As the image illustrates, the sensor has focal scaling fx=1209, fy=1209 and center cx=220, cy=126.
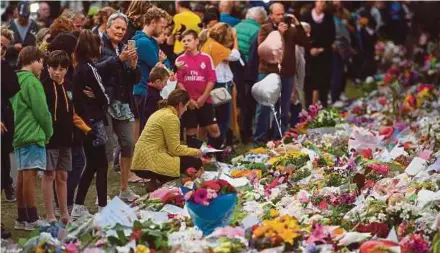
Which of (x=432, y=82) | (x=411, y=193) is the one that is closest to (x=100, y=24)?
(x=411, y=193)

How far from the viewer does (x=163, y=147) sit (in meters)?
10.0

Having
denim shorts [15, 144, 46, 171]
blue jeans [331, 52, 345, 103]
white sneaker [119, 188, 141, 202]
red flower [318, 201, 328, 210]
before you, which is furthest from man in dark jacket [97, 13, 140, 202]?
blue jeans [331, 52, 345, 103]

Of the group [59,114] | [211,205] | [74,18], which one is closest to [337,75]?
[74,18]

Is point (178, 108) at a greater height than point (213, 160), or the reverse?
point (178, 108)

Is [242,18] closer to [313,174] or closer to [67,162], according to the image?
[313,174]

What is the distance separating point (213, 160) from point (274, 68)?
169 centimetres

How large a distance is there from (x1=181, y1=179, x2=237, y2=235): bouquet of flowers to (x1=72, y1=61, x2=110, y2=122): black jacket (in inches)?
82.9

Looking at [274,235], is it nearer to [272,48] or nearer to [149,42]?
[149,42]

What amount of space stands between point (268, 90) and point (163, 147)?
10.7 feet

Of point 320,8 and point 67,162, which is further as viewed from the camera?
point 320,8

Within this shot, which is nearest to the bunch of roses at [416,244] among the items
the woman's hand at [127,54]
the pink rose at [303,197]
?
the pink rose at [303,197]

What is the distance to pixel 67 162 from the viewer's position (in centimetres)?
929

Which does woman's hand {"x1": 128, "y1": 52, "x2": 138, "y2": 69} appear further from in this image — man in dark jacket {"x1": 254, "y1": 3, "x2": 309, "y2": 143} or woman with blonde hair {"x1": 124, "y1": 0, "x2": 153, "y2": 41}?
man in dark jacket {"x1": 254, "y1": 3, "x2": 309, "y2": 143}

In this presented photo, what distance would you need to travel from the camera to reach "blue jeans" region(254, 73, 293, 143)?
13.5 meters
